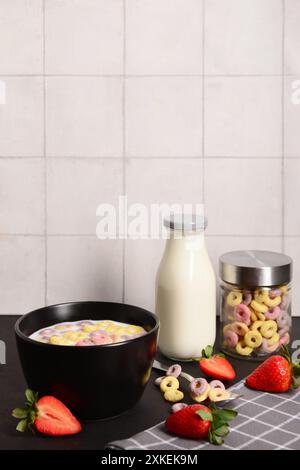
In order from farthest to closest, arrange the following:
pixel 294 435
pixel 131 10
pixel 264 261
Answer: pixel 131 10 < pixel 264 261 < pixel 294 435

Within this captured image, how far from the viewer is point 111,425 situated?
3.26ft

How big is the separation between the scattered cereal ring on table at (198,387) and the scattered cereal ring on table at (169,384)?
0.04 metres

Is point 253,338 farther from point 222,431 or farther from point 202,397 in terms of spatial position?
point 222,431

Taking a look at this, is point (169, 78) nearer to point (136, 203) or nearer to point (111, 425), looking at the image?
point (136, 203)

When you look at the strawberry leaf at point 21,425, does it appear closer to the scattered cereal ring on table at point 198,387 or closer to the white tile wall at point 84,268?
the scattered cereal ring on table at point 198,387

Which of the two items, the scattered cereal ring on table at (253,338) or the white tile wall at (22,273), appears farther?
the white tile wall at (22,273)

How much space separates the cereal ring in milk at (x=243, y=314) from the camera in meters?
1.24

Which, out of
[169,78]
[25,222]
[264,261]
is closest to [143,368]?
[264,261]

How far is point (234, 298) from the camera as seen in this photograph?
1271 mm

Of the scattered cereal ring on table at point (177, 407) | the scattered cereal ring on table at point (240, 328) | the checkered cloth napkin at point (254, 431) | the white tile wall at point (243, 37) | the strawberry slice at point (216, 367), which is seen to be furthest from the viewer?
the white tile wall at point (243, 37)

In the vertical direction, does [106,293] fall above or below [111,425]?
above

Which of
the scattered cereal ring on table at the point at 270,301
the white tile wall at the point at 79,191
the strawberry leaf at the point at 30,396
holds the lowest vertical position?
the strawberry leaf at the point at 30,396

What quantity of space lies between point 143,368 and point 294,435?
260 mm

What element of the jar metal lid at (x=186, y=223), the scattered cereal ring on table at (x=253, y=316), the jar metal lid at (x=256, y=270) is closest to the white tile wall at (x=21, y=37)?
the jar metal lid at (x=186, y=223)
